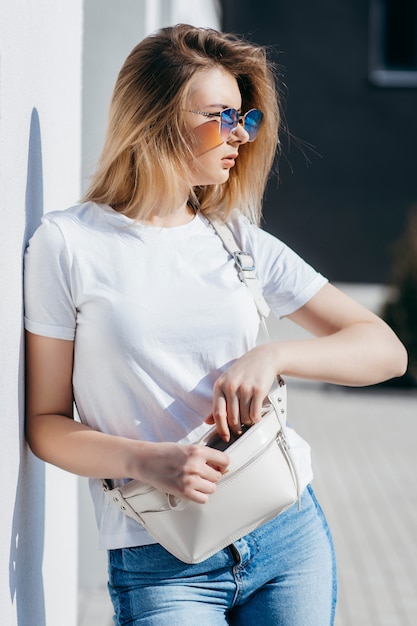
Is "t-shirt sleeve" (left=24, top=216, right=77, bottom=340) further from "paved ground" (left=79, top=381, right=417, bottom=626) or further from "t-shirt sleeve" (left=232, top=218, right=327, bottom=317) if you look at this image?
"paved ground" (left=79, top=381, right=417, bottom=626)

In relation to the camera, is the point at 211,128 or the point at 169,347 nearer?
the point at 169,347

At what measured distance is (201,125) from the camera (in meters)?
1.96

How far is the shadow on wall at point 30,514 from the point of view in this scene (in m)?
1.92

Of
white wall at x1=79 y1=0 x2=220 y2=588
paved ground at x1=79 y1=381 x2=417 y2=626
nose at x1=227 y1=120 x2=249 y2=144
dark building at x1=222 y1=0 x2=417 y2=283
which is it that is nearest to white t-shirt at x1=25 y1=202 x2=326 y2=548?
nose at x1=227 y1=120 x2=249 y2=144

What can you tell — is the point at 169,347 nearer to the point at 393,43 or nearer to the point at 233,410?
the point at 233,410

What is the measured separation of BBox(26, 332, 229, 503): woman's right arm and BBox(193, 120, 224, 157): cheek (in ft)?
1.55

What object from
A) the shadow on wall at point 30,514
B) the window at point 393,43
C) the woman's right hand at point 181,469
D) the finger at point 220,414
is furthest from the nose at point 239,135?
the window at point 393,43

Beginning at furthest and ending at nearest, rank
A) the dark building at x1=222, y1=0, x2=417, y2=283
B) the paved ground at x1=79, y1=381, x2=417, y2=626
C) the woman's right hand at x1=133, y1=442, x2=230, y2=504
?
1. the dark building at x1=222, y1=0, x2=417, y2=283
2. the paved ground at x1=79, y1=381, x2=417, y2=626
3. the woman's right hand at x1=133, y1=442, x2=230, y2=504

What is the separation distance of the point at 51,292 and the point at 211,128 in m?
0.46

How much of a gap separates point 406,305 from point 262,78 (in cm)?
924

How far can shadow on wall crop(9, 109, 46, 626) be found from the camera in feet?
6.31

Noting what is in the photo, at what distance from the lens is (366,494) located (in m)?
6.34

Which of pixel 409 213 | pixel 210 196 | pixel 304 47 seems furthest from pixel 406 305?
pixel 210 196

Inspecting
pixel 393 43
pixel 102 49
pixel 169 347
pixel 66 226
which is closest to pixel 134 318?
pixel 169 347
